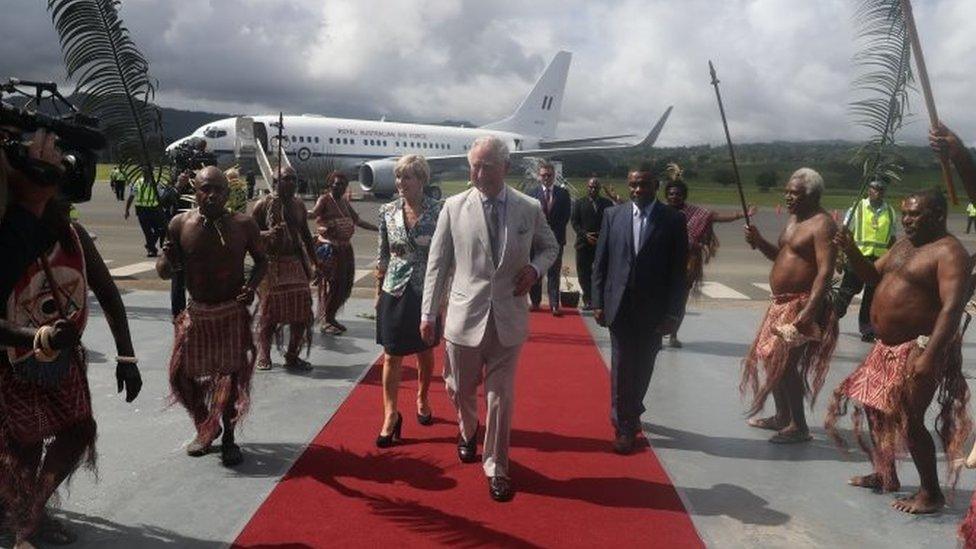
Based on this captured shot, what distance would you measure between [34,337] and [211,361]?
1.74 m

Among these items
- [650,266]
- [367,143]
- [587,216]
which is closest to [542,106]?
[367,143]

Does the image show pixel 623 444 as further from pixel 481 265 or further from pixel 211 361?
pixel 211 361

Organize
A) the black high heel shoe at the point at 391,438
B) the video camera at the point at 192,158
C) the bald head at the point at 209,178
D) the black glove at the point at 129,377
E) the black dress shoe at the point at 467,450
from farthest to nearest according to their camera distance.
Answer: the video camera at the point at 192,158 < the black high heel shoe at the point at 391,438 < the black dress shoe at the point at 467,450 < the bald head at the point at 209,178 < the black glove at the point at 129,377

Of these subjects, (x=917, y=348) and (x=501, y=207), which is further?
(x=501, y=207)

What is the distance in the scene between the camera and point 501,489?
374 cm

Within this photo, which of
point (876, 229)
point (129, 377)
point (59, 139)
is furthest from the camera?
point (876, 229)

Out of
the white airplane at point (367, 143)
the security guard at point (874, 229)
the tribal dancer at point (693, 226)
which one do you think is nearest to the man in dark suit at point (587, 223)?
the tribal dancer at point (693, 226)

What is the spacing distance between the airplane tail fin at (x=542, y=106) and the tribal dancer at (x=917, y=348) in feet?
135

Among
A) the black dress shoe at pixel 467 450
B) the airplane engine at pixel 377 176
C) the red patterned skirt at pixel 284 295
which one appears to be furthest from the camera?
the airplane engine at pixel 377 176

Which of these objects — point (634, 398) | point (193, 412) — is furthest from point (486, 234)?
point (193, 412)

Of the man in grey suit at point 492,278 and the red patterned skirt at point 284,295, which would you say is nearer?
the man in grey suit at point 492,278

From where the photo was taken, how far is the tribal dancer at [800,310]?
4.30m

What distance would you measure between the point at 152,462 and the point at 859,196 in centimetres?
423

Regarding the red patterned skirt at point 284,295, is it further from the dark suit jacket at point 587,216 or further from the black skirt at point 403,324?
the dark suit jacket at point 587,216
